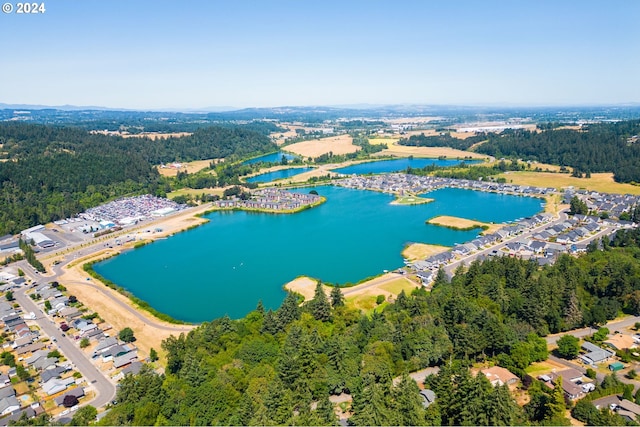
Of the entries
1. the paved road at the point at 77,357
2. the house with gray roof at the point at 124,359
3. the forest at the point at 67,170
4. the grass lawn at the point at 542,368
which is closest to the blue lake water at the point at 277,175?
the forest at the point at 67,170

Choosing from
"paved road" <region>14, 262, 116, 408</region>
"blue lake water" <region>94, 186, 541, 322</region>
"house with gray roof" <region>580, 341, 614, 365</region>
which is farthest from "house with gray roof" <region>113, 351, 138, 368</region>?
"house with gray roof" <region>580, 341, 614, 365</region>

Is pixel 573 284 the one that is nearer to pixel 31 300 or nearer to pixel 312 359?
pixel 312 359

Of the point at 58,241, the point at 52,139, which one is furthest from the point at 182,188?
the point at 52,139

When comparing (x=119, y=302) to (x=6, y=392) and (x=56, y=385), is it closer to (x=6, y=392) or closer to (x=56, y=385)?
(x=56, y=385)

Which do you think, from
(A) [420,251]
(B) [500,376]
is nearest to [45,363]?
(B) [500,376]

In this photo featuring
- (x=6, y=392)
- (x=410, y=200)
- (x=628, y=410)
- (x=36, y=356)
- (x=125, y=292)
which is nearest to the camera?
(x=628, y=410)

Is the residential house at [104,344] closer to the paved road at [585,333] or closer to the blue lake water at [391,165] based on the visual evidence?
the paved road at [585,333]
